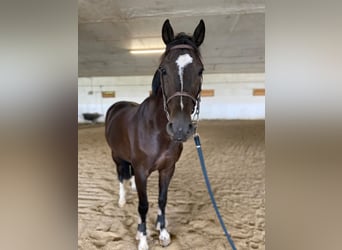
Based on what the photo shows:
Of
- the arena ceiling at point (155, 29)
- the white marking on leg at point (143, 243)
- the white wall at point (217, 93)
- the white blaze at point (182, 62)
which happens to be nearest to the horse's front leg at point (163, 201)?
the white marking on leg at point (143, 243)

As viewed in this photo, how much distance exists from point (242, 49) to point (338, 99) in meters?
4.96

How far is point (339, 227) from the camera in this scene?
37 centimetres

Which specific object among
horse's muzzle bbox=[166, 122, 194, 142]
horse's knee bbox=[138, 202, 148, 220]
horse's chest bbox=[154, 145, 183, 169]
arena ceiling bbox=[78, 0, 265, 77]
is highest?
arena ceiling bbox=[78, 0, 265, 77]

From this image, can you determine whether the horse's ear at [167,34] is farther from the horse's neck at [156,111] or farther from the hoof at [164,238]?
A: the hoof at [164,238]

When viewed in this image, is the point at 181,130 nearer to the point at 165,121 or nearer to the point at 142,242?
the point at 165,121

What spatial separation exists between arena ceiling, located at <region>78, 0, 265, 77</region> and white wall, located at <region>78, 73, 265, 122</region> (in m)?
3.41

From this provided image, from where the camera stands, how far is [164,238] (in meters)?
1.52

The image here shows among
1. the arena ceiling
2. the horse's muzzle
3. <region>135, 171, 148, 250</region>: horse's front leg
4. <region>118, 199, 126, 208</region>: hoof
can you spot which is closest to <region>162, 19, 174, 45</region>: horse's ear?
the horse's muzzle

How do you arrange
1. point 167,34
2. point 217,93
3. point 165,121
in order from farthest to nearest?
point 217,93 < point 165,121 < point 167,34

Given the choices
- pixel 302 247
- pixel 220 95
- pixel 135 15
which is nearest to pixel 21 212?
pixel 302 247

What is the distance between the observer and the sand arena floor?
5.04 ft

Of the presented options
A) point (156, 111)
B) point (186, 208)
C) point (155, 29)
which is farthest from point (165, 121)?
point (155, 29)

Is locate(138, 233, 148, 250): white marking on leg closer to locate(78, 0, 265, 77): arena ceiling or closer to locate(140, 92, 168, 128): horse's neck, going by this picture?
locate(140, 92, 168, 128): horse's neck

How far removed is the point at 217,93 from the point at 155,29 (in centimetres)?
754
